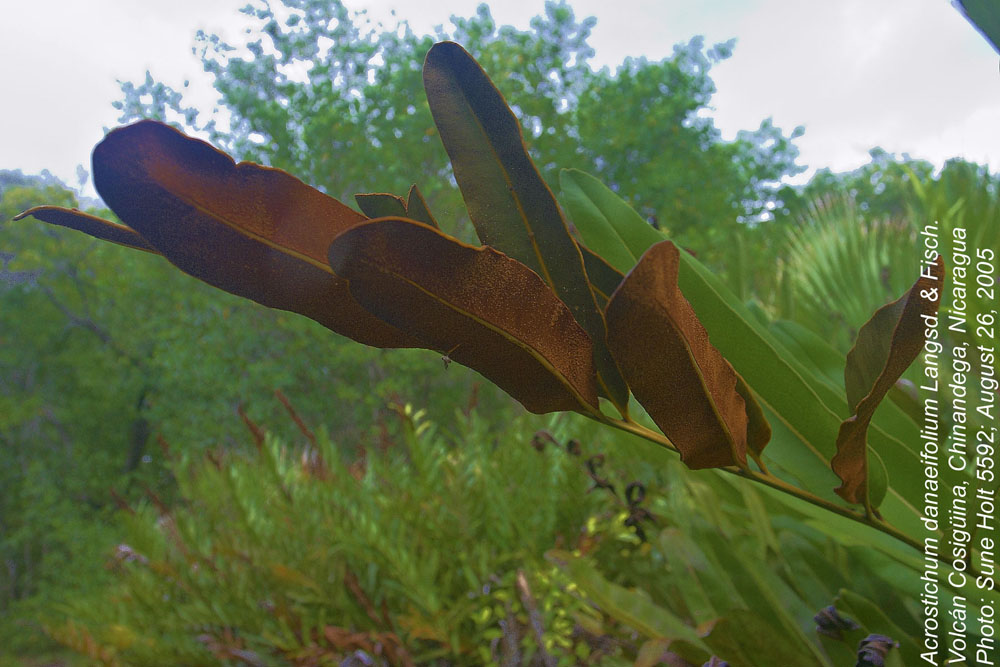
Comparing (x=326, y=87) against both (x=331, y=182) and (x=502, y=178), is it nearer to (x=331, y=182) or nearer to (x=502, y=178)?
(x=331, y=182)

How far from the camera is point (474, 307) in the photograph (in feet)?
0.71

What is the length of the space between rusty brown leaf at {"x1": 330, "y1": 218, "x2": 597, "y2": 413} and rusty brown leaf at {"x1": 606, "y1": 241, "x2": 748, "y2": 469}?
0.02 metres

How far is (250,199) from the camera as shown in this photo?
0.21 metres

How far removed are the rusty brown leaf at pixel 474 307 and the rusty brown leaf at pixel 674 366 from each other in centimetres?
2

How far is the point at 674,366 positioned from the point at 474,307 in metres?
0.07

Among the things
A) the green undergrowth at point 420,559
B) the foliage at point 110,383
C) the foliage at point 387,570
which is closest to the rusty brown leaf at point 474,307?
the green undergrowth at point 420,559

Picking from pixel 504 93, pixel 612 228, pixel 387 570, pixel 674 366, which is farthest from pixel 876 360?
pixel 504 93

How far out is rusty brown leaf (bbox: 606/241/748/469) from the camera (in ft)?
0.69

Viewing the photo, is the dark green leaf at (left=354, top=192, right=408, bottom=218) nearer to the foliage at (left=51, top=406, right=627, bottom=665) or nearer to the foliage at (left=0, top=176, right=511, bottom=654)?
the foliage at (left=51, top=406, right=627, bottom=665)

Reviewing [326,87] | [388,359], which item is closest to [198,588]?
[388,359]

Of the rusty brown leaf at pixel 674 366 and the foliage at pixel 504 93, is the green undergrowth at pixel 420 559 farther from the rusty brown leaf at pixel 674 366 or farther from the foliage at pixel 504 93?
the foliage at pixel 504 93

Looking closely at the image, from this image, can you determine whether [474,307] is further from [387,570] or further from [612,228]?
[387,570]

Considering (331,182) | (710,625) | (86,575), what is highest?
(331,182)

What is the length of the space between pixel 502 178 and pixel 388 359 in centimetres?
734
